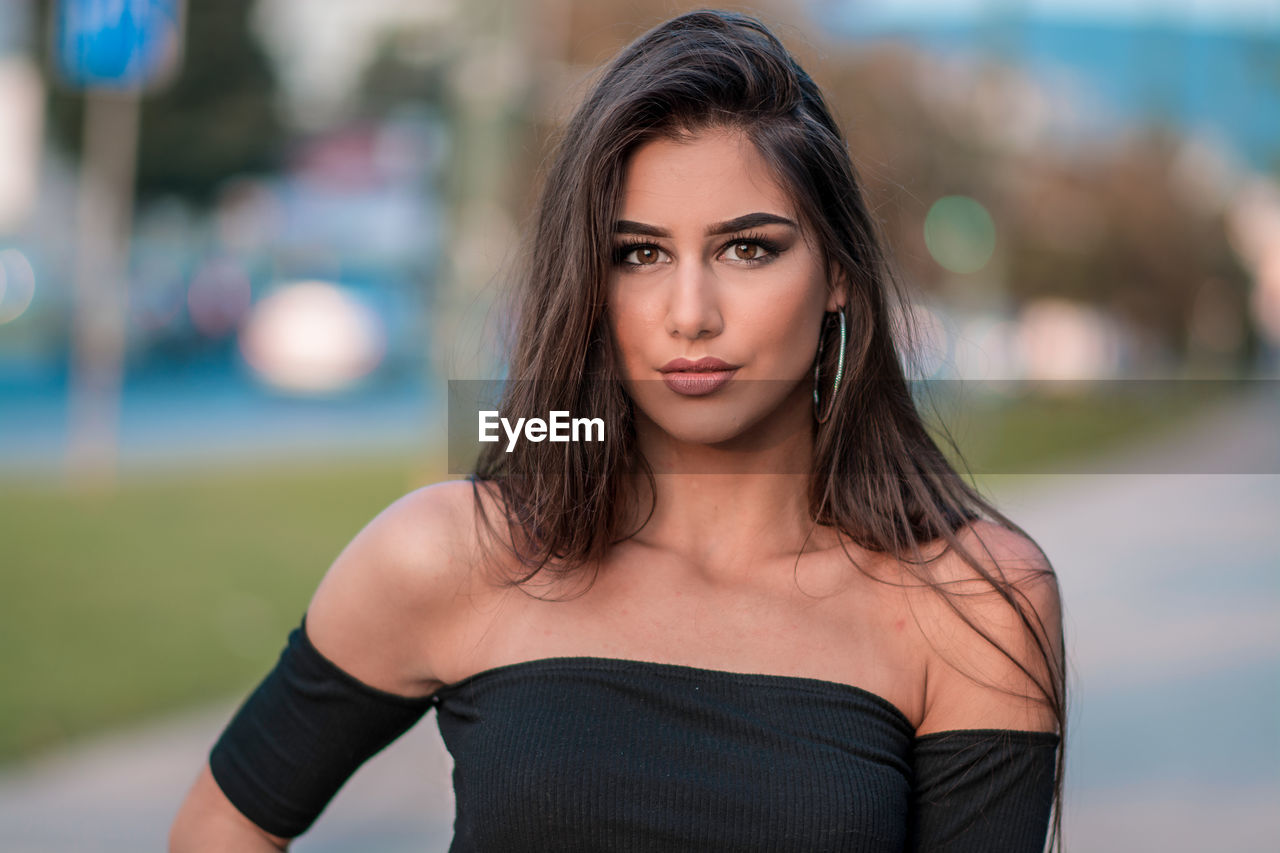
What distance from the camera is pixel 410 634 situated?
238 centimetres

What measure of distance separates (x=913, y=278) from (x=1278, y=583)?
8.45 metres

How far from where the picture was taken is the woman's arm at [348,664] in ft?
7.78

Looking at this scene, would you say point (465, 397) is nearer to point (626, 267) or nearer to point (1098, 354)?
point (626, 267)

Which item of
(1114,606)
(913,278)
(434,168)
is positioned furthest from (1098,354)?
(913,278)

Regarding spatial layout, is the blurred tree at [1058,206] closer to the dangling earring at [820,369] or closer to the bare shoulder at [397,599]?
the dangling earring at [820,369]

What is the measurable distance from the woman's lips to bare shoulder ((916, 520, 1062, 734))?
0.51 meters

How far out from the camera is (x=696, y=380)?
7.61 feet

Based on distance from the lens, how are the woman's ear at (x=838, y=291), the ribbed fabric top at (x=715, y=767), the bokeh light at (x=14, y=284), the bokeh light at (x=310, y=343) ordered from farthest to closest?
1. the bokeh light at (x=14, y=284)
2. the bokeh light at (x=310, y=343)
3. the woman's ear at (x=838, y=291)
4. the ribbed fabric top at (x=715, y=767)

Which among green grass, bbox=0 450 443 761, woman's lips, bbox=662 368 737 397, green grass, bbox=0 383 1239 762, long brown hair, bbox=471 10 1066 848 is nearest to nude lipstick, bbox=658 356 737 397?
woman's lips, bbox=662 368 737 397

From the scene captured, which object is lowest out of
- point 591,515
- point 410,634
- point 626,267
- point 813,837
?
point 813,837

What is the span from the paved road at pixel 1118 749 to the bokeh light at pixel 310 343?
45.2 ft

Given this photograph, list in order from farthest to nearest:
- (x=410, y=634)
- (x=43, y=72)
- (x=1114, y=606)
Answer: (x=43, y=72) < (x=1114, y=606) < (x=410, y=634)

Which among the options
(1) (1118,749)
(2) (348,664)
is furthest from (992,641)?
(1) (1118,749)

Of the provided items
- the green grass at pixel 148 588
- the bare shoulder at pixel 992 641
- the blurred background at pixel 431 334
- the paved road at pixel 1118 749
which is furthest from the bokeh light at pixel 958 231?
the bare shoulder at pixel 992 641
